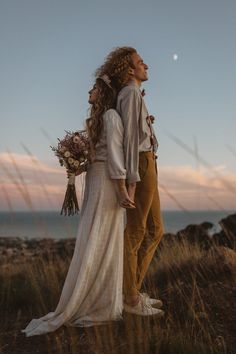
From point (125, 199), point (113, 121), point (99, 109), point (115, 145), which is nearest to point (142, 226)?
point (125, 199)

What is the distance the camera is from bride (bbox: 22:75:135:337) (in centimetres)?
386

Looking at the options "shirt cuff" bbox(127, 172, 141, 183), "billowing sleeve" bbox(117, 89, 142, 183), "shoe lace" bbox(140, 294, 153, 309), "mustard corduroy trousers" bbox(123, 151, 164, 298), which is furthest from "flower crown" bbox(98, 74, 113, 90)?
"shoe lace" bbox(140, 294, 153, 309)

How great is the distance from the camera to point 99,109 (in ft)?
12.8

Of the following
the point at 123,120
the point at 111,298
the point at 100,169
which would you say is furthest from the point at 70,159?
the point at 111,298

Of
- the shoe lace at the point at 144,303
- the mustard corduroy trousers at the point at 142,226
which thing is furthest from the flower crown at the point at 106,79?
the shoe lace at the point at 144,303

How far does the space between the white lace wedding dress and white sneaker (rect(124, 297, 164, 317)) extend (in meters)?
0.09

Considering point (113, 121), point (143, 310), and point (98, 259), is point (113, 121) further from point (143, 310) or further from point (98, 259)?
point (143, 310)

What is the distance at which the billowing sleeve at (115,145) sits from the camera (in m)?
3.69

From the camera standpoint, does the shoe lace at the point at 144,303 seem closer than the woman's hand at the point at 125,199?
No

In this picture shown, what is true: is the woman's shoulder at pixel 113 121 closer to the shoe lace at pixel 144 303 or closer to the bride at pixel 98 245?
the bride at pixel 98 245

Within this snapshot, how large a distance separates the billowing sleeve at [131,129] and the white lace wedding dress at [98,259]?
7 centimetres

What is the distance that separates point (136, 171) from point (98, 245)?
650mm

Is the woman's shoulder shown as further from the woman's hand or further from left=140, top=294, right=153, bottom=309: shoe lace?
left=140, top=294, right=153, bottom=309: shoe lace

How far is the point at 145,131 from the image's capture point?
12.4 ft
